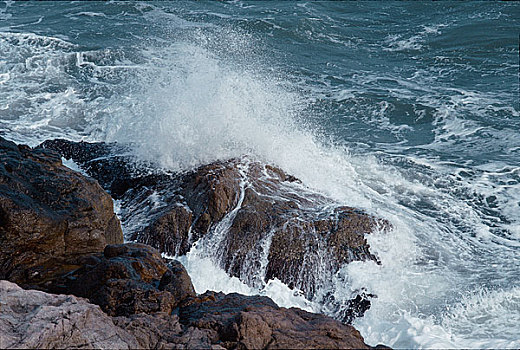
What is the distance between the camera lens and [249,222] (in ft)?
22.7

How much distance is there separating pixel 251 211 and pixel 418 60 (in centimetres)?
1090

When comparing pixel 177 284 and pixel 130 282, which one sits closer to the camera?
pixel 130 282

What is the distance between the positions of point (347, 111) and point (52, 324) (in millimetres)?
10516

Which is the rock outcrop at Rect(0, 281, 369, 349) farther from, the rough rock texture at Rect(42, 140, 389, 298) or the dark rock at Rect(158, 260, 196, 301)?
the rough rock texture at Rect(42, 140, 389, 298)

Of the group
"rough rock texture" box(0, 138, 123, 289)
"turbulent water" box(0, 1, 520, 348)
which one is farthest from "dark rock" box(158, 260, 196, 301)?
"turbulent water" box(0, 1, 520, 348)

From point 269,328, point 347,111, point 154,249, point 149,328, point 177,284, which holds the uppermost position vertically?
point 269,328

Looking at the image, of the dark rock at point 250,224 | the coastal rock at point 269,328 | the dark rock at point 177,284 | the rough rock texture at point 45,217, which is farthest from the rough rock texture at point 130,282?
the dark rock at point 250,224

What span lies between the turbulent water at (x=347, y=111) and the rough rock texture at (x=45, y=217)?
1.40 meters

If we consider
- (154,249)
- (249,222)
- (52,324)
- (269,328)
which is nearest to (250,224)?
(249,222)

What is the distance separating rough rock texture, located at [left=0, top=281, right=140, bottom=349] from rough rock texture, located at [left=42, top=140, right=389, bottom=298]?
2.85m

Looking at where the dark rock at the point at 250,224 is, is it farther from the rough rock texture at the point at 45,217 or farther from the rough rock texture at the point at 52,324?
the rough rock texture at the point at 52,324

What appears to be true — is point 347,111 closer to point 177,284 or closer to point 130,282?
point 177,284

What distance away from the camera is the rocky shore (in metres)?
3.87

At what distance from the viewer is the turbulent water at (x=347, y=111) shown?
6.77 meters
